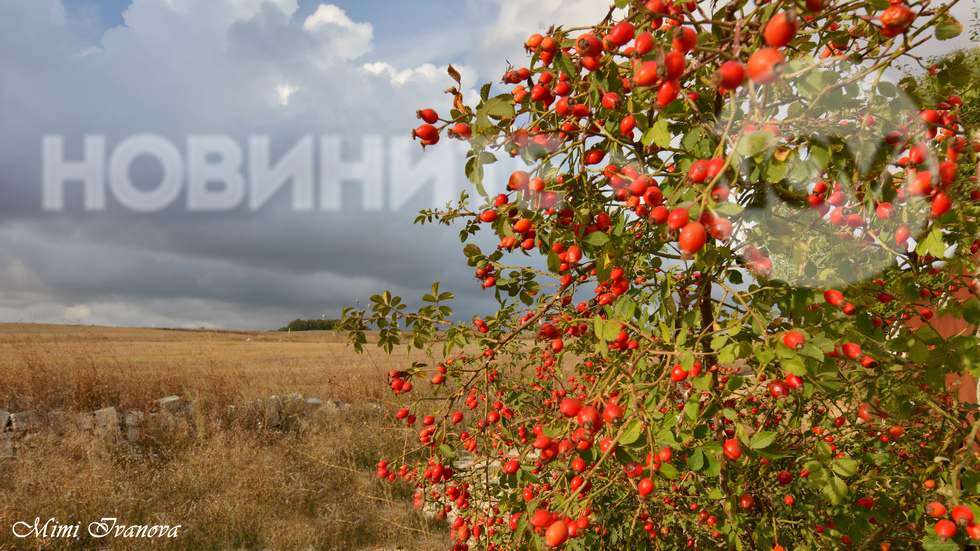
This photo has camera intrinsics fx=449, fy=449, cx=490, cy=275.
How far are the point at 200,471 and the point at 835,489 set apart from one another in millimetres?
6211

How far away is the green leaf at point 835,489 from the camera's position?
1.21m

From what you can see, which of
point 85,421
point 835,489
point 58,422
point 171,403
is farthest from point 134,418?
point 835,489

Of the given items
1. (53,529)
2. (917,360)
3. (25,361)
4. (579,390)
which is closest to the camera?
(917,360)

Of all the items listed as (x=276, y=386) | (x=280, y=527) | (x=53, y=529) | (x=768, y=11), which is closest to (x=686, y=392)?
(x=768, y=11)

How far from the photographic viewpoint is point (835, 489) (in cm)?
124

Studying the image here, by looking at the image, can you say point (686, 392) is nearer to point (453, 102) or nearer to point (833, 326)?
point (833, 326)

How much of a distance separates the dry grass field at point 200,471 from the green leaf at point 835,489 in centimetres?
236

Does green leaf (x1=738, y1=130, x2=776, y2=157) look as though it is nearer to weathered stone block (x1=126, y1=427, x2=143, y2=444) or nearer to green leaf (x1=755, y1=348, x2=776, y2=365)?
green leaf (x1=755, y1=348, x2=776, y2=365)

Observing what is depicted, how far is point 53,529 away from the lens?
4.22m

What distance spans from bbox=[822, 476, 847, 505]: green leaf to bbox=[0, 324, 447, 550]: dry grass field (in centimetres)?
236

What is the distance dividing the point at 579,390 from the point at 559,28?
191 cm

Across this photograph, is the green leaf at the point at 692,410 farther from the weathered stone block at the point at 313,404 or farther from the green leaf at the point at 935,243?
the weathered stone block at the point at 313,404

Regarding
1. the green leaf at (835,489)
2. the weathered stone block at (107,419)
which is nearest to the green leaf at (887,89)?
the green leaf at (835,489)

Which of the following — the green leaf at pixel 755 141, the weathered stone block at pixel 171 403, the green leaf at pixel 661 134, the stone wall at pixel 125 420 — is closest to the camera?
the green leaf at pixel 755 141
